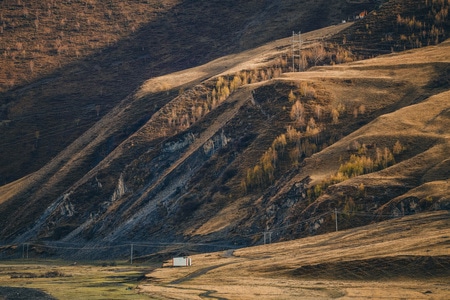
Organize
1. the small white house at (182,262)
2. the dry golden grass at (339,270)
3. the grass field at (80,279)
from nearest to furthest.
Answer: the dry golden grass at (339,270), the grass field at (80,279), the small white house at (182,262)

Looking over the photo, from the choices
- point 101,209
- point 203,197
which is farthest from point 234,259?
point 101,209

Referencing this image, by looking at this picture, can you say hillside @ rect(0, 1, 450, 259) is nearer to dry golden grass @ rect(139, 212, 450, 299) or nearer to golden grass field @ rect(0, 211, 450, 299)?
dry golden grass @ rect(139, 212, 450, 299)

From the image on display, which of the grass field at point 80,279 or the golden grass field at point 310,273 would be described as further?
the grass field at point 80,279

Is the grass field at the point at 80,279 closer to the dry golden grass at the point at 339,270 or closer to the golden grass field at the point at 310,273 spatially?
the golden grass field at the point at 310,273

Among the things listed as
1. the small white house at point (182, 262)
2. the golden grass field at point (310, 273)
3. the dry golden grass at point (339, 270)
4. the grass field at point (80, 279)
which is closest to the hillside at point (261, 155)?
the dry golden grass at point (339, 270)

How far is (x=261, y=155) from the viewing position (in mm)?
131000

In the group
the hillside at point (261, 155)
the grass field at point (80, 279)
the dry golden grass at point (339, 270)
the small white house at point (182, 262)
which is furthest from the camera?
the hillside at point (261, 155)

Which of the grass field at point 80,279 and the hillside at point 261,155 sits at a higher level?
the hillside at point 261,155

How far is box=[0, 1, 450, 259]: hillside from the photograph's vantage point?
347 feet

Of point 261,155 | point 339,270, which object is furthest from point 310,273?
point 261,155

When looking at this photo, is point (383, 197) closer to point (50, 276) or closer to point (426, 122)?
point (426, 122)

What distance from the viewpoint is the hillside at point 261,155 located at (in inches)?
4161

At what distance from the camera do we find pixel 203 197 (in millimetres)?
130125

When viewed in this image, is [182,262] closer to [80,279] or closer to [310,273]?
[80,279]
